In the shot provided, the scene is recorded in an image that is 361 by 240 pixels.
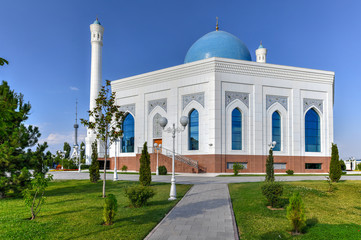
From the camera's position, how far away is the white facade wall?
30.9m

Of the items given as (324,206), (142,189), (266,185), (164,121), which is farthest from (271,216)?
(164,121)

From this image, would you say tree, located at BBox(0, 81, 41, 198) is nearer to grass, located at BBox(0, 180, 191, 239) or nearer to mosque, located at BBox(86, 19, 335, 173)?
grass, located at BBox(0, 180, 191, 239)

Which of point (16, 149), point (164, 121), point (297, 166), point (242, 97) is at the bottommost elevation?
point (297, 166)

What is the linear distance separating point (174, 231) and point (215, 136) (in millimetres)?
22943

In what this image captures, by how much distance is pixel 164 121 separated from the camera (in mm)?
13789

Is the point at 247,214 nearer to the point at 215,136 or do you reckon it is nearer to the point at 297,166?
the point at 215,136

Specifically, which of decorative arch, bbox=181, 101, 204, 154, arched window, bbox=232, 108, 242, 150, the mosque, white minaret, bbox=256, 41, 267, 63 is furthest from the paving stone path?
white minaret, bbox=256, 41, 267, 63

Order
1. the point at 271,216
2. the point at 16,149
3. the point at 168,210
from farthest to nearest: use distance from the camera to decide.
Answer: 1. the point at 16,149
2. the point at 168,210
3. the point at 271,216

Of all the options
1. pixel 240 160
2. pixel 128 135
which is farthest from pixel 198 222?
pixel 128 135

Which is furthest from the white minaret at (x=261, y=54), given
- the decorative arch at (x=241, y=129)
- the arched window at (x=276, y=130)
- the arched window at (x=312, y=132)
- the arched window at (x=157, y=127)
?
the arched window at (x=157, y=127)

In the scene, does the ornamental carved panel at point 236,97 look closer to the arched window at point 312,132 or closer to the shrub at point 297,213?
the arched window at point 312,132

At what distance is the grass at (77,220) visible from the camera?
7227 mm

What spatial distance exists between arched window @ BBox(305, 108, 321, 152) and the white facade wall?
58 centimetres

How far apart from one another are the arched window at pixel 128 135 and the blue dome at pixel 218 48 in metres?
10.8
